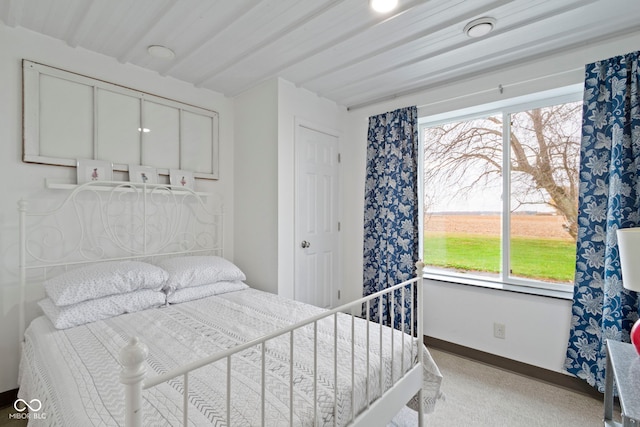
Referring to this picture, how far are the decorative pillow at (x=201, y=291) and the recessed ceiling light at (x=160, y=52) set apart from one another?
5.72ft

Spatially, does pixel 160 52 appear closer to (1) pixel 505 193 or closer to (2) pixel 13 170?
(2) pixel 13 170

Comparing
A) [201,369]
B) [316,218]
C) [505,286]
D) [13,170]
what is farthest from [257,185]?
[505,286]

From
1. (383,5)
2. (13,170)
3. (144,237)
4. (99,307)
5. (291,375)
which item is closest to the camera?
(291,375)

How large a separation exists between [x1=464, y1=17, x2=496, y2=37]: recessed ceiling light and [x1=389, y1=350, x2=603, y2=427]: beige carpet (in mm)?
2300

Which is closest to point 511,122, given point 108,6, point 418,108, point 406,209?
point 418,108

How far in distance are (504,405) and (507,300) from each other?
80 centimetres

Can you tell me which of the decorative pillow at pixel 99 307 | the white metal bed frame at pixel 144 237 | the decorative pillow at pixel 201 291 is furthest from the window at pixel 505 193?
the decorative pillow at pixel 99 307

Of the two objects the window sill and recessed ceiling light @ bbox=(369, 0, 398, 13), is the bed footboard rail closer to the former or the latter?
the window sill

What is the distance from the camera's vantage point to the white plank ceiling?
70.9 inches

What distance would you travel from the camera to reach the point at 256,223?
2957 mm

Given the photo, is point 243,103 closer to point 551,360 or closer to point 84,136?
point 84,136

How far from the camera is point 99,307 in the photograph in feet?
6.15

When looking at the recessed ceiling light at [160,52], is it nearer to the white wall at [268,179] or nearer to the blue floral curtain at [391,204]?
the white wall at [268,179]

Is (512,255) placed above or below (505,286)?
above
